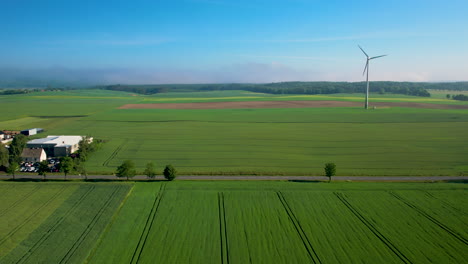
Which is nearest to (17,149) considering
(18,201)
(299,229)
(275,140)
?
(18,201)

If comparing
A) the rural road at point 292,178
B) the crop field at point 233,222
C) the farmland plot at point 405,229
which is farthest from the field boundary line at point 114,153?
the farmland plot at point 405,229

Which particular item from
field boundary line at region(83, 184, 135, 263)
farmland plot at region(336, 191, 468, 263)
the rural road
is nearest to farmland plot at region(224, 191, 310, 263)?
farmland plot at region(336, 191, 468, 263)

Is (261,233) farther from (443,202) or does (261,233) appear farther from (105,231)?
(443,202)

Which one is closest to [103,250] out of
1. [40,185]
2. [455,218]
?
[40,185]

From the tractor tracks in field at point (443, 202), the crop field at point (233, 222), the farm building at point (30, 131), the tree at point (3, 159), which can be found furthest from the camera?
the farm building at point (30, 131)

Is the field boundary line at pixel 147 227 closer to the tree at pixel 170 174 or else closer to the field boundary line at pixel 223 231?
the tree at pixel 170 174

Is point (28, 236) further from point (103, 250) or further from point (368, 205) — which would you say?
point (368, 205)
